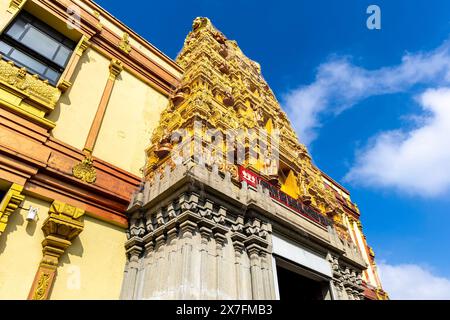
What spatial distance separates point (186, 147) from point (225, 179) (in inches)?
56.1

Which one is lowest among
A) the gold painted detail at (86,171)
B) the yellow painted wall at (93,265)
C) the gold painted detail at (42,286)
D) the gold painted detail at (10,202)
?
the gold painted detail at (42,286)

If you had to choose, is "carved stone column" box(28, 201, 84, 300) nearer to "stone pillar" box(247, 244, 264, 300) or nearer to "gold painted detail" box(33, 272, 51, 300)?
"gold painted detail" box(33, 272, 51, 300)

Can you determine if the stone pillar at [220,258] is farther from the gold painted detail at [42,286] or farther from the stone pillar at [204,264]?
the gold painted detail at [42,286]

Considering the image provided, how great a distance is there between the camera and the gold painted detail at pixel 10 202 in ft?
20.1

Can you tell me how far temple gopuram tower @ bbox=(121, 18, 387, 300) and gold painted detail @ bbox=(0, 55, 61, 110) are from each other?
320 cm

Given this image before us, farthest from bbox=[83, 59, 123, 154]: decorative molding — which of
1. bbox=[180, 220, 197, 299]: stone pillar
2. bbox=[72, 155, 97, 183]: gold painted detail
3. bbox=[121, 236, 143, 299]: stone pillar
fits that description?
bbox=[180, 220, 197, 299]: stone pillar

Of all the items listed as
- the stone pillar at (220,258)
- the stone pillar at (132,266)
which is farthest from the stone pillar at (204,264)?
the stone pillar at (132,266)

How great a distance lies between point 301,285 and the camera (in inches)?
381

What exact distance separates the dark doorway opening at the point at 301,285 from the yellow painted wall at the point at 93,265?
4.37m

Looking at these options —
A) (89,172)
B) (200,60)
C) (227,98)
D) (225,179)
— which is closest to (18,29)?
(89,172)

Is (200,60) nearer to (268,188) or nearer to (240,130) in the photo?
(240,130)

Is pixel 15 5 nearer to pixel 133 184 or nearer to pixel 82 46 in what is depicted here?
pixel 82 46

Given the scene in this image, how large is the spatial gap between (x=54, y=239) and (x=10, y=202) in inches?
46.1

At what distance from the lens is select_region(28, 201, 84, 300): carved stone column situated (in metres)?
6.02
